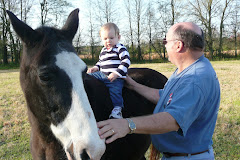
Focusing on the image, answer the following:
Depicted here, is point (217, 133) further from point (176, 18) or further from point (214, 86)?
point (176, 18)

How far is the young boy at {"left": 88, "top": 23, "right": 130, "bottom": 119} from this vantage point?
268 centimetres

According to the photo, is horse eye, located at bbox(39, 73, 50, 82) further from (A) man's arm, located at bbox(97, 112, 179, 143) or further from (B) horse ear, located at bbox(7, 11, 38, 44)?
(A) man's arm, located at bbox(97, 112, 179, 143)

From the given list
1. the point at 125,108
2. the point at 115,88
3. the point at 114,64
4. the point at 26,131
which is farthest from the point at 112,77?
the point at 26,131

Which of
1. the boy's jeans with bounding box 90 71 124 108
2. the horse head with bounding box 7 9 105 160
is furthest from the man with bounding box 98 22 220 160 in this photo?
the boy's jeans with bounding box 90 71 124 108

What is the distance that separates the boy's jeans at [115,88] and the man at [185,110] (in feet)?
1.95

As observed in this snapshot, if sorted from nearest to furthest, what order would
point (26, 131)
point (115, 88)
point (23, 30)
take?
point (23, 30) → point (115, 88) → point (26, 131)

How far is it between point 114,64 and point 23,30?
126 cm

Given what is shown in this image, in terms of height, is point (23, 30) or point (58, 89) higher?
point (23, 30)

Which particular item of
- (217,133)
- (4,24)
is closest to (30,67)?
(217,133)

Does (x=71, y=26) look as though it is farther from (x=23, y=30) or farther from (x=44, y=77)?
(x=44, y=77)

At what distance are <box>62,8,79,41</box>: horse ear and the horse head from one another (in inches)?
3.6

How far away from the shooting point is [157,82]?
384cm

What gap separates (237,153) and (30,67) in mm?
4563

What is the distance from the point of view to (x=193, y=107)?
71.1 inches
